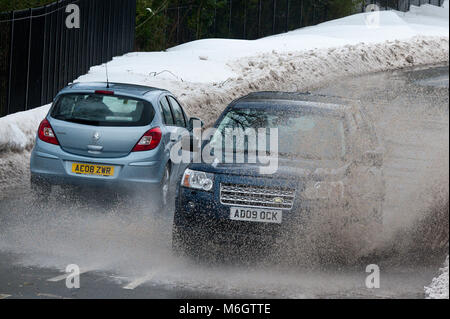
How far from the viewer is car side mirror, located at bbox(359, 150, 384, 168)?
920 centimetres

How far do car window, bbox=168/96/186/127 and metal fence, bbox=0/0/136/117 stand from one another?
5475mm

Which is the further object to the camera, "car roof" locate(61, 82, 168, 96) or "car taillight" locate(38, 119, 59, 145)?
"car roof" locate(61, 82, 168, 96)

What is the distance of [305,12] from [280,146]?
42.0 meters

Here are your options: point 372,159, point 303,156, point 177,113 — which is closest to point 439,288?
point 372,159

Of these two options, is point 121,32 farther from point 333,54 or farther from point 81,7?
point 333,54

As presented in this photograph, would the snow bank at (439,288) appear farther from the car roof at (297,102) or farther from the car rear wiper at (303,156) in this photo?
the car roof at (297,102)

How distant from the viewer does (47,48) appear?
20.3m

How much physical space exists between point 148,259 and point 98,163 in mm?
2254

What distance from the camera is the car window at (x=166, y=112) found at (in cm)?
1204

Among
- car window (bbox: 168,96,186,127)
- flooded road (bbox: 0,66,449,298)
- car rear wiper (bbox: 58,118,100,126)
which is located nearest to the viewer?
flooded road (bbox: 0,66,449,298)

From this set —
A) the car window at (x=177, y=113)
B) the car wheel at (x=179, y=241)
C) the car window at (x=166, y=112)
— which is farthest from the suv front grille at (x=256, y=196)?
the car window at (x=177, y=113)

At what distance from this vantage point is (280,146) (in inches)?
374

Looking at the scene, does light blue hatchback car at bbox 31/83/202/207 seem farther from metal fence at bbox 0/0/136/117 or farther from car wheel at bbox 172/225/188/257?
metal fence at bbox 0/0/136/117

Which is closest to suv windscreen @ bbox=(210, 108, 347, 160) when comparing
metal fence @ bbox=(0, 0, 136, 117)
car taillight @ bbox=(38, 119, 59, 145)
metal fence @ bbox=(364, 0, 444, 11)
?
car taillight @ bbox=(38, 119, 59, 145)
